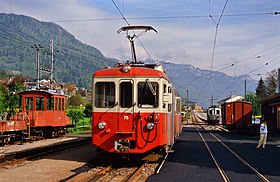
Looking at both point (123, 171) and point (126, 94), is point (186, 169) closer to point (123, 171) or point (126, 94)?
point (123, 171)

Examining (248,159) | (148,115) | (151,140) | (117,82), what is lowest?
(248,159)

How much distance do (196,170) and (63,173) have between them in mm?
3904

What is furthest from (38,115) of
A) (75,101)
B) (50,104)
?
(75,101)

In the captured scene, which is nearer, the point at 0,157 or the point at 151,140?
the point at 151,140

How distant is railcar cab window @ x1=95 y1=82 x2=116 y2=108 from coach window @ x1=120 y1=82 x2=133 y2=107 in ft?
0.85

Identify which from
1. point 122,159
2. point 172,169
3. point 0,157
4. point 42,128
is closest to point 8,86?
point 42,128

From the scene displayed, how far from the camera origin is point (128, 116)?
12523 mm

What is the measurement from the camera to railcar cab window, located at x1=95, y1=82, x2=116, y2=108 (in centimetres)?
1281

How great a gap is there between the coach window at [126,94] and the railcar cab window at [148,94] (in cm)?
29

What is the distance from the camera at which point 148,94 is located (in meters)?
12.7

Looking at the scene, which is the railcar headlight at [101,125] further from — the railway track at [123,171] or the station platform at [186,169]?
the station platform at [186,169]

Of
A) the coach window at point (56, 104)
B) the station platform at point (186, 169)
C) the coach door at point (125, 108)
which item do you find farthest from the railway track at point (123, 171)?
the coach window at point (56, 104)

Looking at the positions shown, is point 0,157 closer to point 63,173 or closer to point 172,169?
point 63,173

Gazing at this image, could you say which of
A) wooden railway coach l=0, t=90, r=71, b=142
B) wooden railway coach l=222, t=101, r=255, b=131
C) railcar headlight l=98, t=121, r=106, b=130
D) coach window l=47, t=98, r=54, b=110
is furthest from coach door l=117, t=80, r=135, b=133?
wooden railway coach l=222, t=101, r=255, b=131
